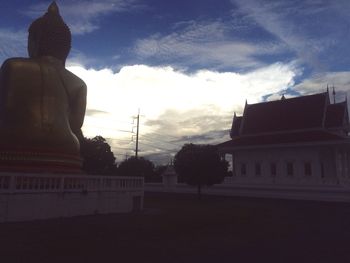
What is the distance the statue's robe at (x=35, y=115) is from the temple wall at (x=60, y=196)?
1.70 metres

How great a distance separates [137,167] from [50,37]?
27.7 meters

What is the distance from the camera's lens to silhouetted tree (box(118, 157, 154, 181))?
143 feet

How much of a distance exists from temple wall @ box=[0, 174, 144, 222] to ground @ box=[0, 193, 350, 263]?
0.58m

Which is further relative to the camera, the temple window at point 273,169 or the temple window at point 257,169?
the temple window at point 257,169

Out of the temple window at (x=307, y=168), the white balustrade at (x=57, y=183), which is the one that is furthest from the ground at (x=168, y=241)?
the temple window at (x=307, y=168)

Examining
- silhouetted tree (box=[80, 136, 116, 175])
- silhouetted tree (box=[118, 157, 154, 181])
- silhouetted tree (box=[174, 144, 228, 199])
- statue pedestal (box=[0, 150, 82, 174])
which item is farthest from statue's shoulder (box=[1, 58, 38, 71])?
silhouetted tree (box=[118, 157, 154, 181])

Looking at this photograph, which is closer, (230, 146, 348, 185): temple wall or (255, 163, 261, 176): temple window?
(230, 146, 348, 185): temple wall

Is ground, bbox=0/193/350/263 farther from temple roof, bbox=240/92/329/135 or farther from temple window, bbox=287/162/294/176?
temple roof, bbox=240/92/329/135

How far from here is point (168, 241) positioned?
9.65 m

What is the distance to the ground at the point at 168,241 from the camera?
7750 mm

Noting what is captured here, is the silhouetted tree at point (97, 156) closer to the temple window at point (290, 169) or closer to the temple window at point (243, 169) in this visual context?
the temple window at point (243, 169)

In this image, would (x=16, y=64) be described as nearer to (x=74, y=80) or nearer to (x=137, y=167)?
(x=74, y=80)

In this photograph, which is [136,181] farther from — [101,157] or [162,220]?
[101,157]

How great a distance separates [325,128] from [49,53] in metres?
24.8
